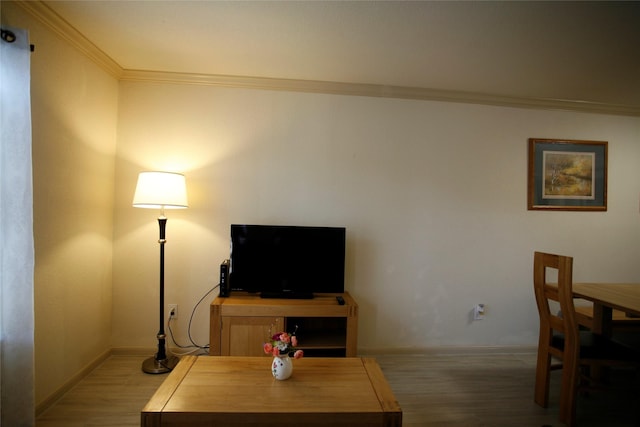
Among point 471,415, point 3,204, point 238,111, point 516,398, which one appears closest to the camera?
point 3,204

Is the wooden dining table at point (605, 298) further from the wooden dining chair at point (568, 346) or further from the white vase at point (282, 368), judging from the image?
the white vase at point (282, 368)

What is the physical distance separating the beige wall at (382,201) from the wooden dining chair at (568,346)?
85cm

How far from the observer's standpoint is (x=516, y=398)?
83.0 inches

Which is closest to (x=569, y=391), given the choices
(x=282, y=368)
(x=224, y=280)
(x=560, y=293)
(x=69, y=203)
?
(x=560, y=293)

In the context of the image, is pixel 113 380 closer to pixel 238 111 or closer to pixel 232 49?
pixel 238 111

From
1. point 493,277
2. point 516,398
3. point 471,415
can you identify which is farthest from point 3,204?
point 493,277

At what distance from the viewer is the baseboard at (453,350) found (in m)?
2.71

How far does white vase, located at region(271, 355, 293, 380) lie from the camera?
151cm

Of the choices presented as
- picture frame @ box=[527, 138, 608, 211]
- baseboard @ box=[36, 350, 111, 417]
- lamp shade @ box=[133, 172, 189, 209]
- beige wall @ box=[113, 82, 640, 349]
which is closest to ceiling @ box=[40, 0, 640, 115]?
beige wall @ box=[113, 82, 640, 349]

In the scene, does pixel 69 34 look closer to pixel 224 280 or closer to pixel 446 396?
pixel 224 280

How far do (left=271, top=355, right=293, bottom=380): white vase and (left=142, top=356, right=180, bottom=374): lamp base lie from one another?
1300 mm

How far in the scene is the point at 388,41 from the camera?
2.01 meters

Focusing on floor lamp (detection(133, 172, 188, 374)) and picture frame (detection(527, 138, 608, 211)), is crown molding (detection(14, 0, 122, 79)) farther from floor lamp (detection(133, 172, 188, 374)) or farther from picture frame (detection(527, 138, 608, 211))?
picture frame (detection(527, 138, 608, 211))

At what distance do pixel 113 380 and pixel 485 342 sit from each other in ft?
10.3
